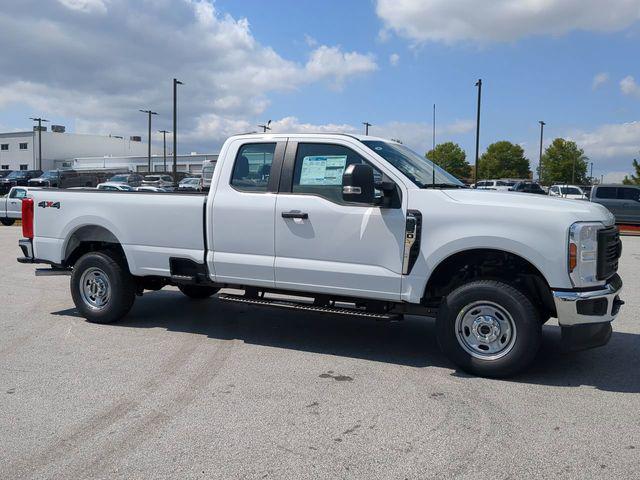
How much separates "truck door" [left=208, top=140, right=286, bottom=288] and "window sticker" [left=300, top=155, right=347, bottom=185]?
0.94ft

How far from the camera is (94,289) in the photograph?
7195mm

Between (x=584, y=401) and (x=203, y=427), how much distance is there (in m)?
2.90

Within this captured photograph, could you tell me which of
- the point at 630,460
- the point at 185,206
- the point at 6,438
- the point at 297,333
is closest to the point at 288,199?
the point at 185,206

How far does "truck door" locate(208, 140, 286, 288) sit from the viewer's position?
598 cm

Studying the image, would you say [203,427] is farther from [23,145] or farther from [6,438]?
[23,145]

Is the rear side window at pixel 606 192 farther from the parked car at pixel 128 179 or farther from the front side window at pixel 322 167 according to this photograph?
the parked car at pixel 128 179

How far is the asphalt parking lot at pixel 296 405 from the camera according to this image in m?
3.65

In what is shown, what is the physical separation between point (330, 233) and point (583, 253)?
2162 mm

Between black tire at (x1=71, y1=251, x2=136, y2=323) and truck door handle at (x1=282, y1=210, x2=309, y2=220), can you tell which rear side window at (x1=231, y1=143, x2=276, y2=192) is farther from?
black tire at (x1=71, y1=251, x2=136, y2=323)

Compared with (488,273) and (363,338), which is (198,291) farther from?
(488,273)

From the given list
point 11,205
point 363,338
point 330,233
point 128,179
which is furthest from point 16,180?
point 330,233

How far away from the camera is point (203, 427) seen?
13.6ft

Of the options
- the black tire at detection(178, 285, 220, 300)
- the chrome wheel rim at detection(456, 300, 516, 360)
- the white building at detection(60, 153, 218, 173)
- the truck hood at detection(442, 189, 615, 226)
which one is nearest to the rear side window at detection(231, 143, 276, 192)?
the truck hood at detection(442, 189, 615, 226)

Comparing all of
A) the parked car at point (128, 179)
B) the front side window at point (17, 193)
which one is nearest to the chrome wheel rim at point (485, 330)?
→ the front side window at point (17, 193)
